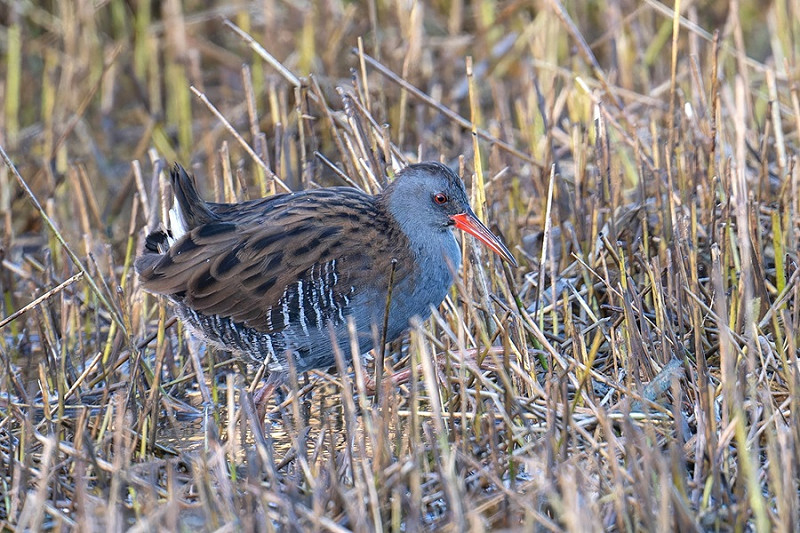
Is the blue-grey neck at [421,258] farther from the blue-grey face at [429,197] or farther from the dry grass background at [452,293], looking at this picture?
the dry grass background at [452,293]

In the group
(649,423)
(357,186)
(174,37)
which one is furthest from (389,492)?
(174,37)

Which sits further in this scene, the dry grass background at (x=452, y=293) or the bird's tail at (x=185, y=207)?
the bird's tail at (x=185, y=207)

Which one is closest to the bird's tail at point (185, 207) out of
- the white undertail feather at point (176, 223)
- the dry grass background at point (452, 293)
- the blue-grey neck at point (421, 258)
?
the white undertail feather at point (176, 223)

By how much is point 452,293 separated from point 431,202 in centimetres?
50

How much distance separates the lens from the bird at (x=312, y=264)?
12.2 feet

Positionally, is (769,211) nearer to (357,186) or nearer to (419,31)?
(357,186)

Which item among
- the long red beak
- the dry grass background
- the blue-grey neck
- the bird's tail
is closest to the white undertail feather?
the bird's tail

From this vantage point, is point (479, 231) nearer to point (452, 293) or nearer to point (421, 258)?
point (421, 258)

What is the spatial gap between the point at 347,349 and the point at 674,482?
1.39m

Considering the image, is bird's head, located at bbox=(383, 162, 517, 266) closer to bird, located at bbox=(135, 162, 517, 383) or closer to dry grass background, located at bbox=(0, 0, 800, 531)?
bird, located at bbox=(135, 162, 517, 383)

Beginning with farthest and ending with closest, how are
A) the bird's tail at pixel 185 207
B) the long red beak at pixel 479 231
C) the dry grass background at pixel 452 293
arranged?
1. the bird's tail at pixel 185 207
2. the long red beak at pixel 479 231
3. the dry grass background at pixel 452 293

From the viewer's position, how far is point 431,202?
3.80m

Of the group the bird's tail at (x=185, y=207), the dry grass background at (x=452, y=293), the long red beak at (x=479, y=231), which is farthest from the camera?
the bird's tail at (x=185, y=207)

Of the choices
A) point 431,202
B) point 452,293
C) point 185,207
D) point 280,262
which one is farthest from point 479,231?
point 185,207
